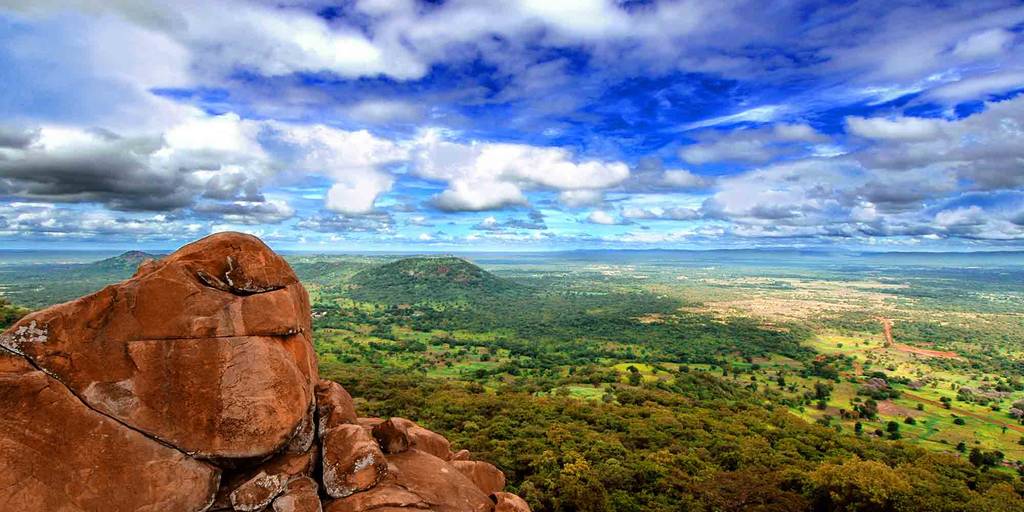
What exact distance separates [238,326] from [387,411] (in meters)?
56.8

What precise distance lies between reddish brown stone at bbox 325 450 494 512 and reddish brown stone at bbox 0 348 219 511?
4995 millimetres

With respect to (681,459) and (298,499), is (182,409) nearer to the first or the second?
(298,499)

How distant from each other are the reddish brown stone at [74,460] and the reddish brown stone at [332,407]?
14.5 ft

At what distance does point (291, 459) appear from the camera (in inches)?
698

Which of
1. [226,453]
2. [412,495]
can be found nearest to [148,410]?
[226,453]

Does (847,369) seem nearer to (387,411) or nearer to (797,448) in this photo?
(797,448)

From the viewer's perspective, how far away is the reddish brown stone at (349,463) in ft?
57.3

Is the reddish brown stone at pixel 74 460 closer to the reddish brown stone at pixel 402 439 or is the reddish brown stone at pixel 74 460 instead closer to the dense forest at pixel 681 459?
the reddish brown stone at pixel 402 439

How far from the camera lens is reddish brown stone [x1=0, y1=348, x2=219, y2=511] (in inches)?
562

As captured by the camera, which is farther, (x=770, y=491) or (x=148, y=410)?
(x=770, y=491)

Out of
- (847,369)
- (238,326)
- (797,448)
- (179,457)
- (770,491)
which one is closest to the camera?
(179,457)

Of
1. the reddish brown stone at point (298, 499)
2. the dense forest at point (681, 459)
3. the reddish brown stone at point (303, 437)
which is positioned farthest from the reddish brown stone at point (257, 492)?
the dense forest at point (681, 459)

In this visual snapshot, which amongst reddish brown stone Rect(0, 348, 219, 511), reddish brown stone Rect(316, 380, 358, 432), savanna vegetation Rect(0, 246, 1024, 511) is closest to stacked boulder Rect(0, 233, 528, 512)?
reddish brown stone Rect(0, 348, 219, 511)

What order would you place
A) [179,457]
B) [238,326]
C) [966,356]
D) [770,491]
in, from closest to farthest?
[179,457] → [238,326] → [770,491] → [966,356]
